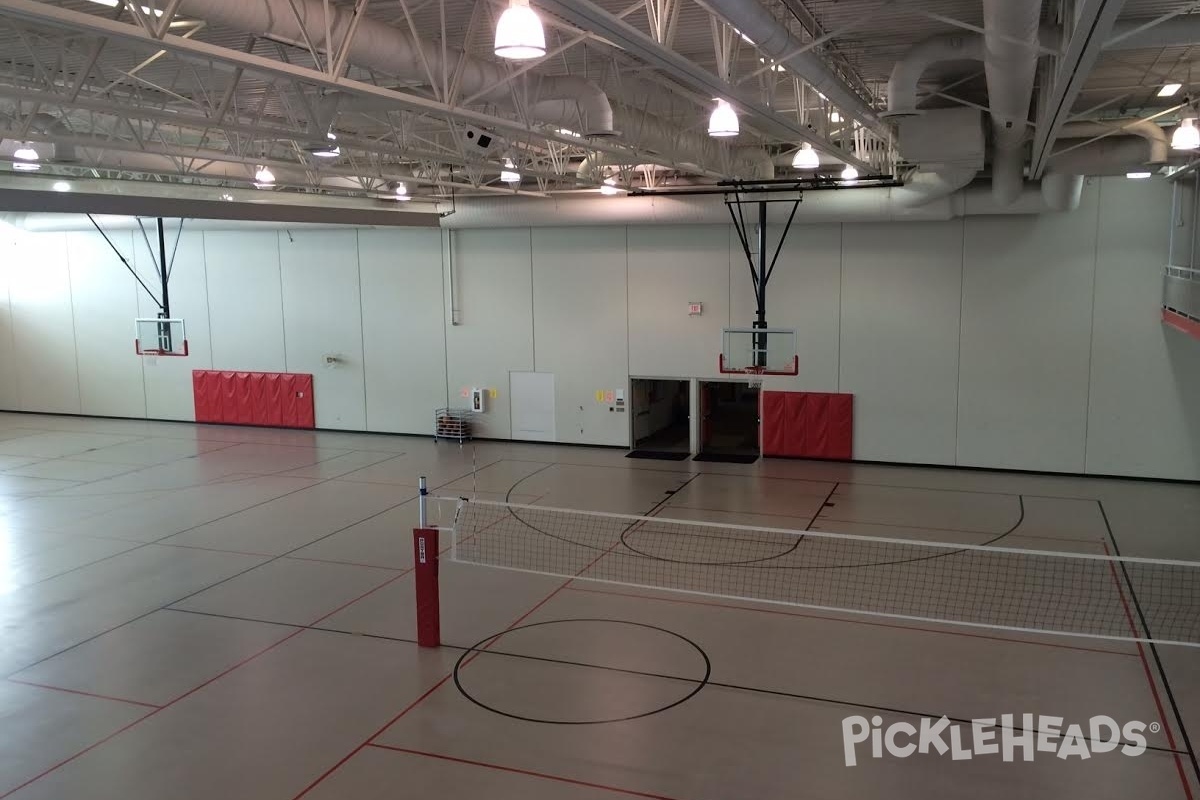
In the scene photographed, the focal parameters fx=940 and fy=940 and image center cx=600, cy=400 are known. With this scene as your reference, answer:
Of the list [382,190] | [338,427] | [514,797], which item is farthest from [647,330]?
[514,797]

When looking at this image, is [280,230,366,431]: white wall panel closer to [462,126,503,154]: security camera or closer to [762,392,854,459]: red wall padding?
[462,126,503,154]: security camera

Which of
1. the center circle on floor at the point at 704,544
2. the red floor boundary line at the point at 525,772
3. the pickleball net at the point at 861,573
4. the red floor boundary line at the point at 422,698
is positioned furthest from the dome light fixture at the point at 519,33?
the center circle on floor at the point at 704,544

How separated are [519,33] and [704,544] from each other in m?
11.2

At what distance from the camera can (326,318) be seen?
28172 millimetres

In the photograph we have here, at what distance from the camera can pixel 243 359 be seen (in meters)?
29.5

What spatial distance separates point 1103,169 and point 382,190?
16.5 meters

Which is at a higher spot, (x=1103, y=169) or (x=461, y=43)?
(x=461, y=43)

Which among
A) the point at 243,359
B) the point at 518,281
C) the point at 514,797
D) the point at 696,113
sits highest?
the point at 696,113

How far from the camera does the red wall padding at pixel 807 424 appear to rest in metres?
23.3

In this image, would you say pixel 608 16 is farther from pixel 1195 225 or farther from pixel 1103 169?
pixel 1195 225

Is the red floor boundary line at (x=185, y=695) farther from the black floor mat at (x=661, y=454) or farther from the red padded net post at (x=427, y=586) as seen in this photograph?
the black floor mat at (x=661, y=454)

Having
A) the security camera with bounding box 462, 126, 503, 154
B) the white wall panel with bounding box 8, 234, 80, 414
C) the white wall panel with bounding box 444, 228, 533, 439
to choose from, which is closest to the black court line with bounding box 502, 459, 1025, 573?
the security camera with bounding box 462, 126, 503, 154

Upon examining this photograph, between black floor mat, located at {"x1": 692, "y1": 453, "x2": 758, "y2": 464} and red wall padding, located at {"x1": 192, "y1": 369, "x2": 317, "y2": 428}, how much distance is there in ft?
40.3

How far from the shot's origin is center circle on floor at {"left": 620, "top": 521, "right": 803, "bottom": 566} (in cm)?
1547
